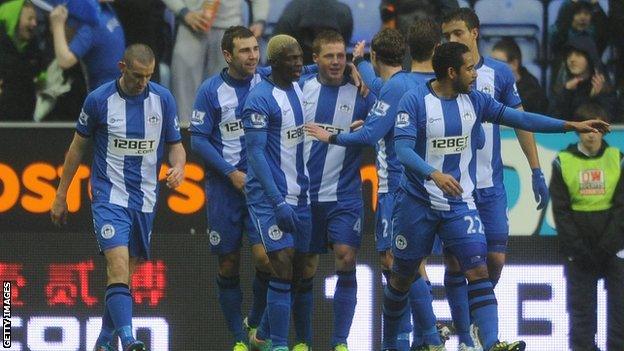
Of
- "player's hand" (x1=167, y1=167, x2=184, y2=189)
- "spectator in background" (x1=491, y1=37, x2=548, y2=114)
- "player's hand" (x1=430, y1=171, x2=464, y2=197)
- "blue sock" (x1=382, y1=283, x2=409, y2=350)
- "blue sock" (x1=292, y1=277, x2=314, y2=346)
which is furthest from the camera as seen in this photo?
"spectator in background" (x1=491, y1=37, x2=548, y2=114)

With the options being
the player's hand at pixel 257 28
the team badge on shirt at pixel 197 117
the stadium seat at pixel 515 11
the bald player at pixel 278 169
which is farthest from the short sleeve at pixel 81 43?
the stadium seat at pixel 515 11

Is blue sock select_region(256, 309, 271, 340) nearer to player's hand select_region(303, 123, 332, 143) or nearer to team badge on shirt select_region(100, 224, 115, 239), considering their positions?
team badge on shirt select_region(100, 224, 115, 239)

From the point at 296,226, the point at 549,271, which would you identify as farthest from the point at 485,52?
the point at 296,226

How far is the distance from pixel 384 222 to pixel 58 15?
313 cm

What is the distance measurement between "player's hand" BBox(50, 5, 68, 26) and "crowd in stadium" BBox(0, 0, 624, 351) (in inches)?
0.6

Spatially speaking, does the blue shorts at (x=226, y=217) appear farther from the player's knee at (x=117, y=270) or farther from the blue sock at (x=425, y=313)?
the blue sock at (x=425, y=313)

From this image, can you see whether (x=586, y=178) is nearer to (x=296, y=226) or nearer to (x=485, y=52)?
(x=485, y=52)

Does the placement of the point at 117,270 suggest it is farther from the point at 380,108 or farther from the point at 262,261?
the point at 380,108

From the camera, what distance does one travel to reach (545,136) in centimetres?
1280

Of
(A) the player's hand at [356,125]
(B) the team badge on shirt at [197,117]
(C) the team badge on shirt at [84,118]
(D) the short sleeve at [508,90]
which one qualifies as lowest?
(A) the player's hand at [356,125]

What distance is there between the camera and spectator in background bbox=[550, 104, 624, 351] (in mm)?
12398

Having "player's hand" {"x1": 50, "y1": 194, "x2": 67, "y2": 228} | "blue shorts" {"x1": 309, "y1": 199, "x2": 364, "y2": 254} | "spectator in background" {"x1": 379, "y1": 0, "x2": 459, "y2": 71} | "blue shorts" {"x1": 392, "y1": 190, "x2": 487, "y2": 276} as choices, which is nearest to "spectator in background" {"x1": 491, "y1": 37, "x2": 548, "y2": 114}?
"spectator in background" {"x1": 379, "y1": 0, "x2": 459, "y2": 71}

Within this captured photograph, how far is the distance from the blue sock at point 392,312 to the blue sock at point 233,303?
1167 millimetres

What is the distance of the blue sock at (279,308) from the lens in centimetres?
1112
